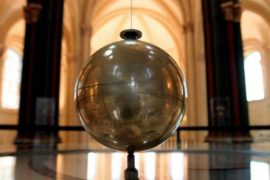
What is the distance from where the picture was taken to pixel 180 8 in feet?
57.2

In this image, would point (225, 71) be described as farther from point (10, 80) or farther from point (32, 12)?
point (10, 80)

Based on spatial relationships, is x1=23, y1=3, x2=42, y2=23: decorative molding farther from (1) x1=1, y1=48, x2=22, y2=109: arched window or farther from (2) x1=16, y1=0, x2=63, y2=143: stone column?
(1) x1=1, y1=48, x2=22, y2=109: arched window

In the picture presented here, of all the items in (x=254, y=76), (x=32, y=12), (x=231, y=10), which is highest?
(x=254, y=76)

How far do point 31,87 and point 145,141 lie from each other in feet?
21.6

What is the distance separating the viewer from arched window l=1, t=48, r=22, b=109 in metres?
19.5

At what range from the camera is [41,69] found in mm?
7859

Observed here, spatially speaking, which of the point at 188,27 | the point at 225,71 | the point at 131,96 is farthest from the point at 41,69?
the point at 188,27

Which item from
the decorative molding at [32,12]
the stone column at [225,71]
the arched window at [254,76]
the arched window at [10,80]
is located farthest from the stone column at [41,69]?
the arched window at [254,76]

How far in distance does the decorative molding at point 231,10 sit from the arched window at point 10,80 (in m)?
15.0

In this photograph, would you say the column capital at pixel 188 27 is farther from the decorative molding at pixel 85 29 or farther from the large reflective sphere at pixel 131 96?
the large reflective sphere at pixel 131 96

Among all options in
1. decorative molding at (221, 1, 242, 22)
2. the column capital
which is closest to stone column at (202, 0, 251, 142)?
decorative molding at (221, 1, 242, 22)

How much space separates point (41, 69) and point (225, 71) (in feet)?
14.8

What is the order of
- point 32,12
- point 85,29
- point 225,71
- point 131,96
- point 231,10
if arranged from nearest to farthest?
point 131,96
point 32,12
point 225,71
point 231,10
point 85,29

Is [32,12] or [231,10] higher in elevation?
[231,10]
